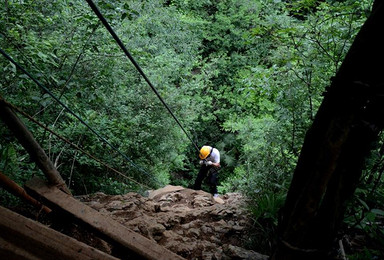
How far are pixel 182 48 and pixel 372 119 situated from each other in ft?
37.7

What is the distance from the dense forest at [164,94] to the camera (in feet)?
9.02

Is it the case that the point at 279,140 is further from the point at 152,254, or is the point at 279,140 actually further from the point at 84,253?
the point at 84,253

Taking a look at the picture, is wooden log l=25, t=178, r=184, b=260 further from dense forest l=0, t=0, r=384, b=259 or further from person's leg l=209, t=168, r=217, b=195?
person's leg l=209, t=168, r=217, b=195

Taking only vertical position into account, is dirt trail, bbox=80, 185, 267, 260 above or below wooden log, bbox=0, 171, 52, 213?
below

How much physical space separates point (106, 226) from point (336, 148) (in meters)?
1.40

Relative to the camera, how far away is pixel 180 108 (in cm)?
870

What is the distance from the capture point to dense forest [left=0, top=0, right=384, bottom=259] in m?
2.75

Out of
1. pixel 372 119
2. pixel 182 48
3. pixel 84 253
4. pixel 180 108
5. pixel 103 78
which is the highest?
pixel 372 119

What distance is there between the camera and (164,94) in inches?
321

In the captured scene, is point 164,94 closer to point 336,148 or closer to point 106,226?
point 106,226

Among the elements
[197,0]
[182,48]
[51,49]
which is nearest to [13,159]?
[51,49]

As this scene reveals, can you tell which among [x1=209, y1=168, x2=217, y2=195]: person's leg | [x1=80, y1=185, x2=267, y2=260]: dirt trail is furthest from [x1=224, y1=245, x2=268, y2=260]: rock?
[x1=209, y1=168, x2=217, y2=195]: person's leg

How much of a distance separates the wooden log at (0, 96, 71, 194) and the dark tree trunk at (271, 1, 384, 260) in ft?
5.04

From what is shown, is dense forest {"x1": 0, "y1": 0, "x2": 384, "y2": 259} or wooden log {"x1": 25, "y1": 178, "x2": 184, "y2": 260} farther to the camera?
dense forest {"x1": 0, "y1": 0, "x2": 384, "y2": 259}
